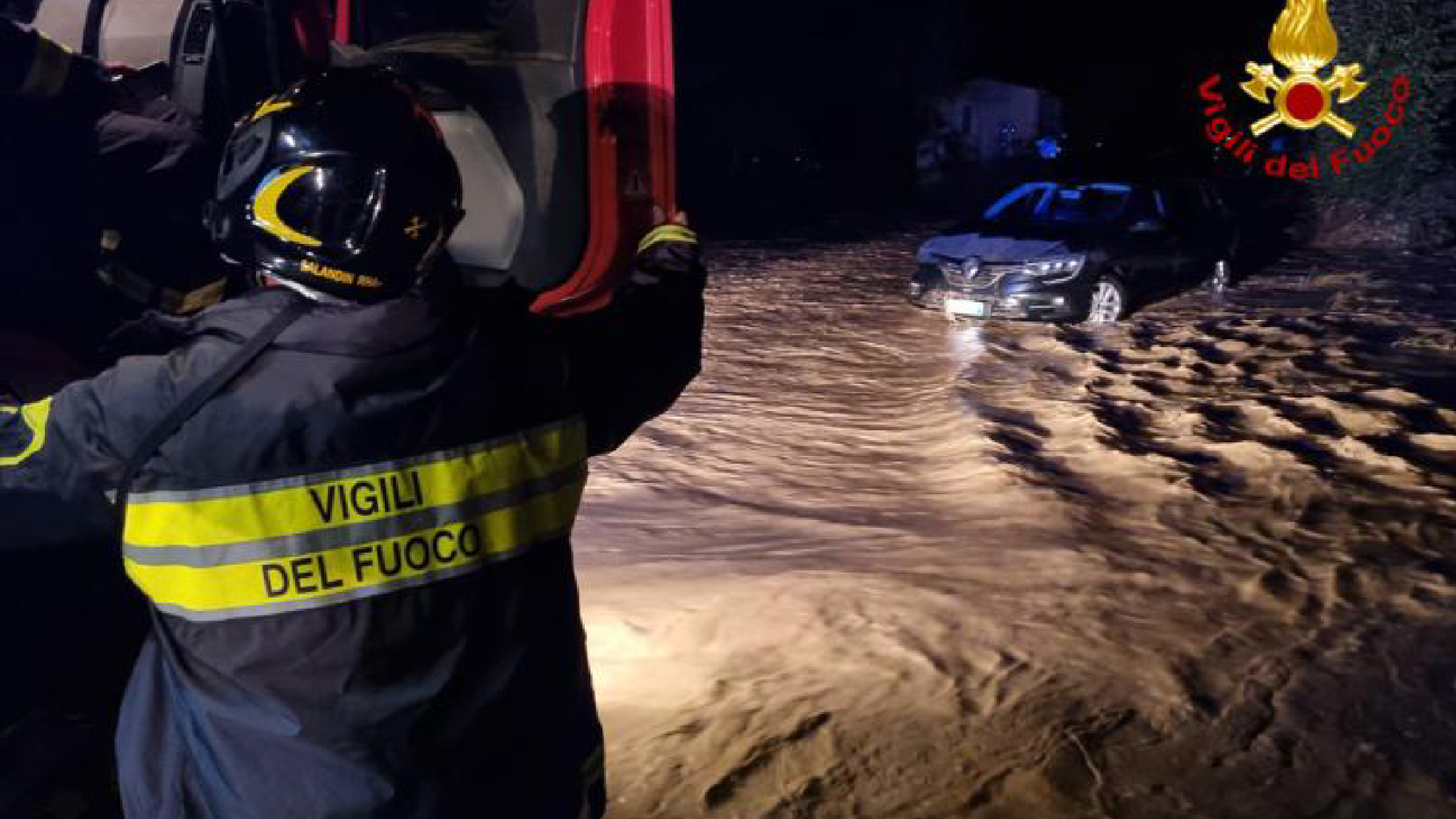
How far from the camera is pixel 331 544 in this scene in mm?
1553

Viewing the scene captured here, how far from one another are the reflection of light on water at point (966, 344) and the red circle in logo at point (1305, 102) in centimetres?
1141

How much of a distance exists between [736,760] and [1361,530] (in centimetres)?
377

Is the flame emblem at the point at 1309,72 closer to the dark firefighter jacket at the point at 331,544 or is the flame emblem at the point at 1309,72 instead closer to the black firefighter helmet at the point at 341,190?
the black firefighter helmet at the point at 341,190

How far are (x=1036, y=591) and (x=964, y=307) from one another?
6429mm

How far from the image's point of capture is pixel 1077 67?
4350 cm

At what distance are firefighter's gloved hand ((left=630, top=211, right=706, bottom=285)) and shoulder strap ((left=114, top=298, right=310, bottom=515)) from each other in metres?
0.77

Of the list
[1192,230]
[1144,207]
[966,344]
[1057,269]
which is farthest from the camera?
[1192,230]

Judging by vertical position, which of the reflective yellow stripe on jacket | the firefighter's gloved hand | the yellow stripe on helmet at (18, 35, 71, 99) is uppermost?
the yellow stripe on helmet at (18, 35, 71, 99)

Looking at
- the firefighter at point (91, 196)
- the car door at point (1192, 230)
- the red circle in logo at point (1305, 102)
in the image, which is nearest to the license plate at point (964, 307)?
the car door at point (1192, 230)

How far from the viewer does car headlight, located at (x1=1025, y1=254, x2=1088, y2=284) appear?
10.7m

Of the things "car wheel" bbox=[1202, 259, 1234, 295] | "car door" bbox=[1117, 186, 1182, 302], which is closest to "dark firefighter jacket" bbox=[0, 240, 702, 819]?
"car door" bbox=[1117, 186, 1182, 302]

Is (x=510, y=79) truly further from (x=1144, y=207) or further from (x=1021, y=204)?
(x=1144, y=207)

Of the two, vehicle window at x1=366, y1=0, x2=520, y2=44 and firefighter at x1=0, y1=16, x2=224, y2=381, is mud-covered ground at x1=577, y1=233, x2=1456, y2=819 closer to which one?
firefighter at x1=0, y1=16, x2=224, y2=381

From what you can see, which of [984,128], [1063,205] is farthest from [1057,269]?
[984,128]
